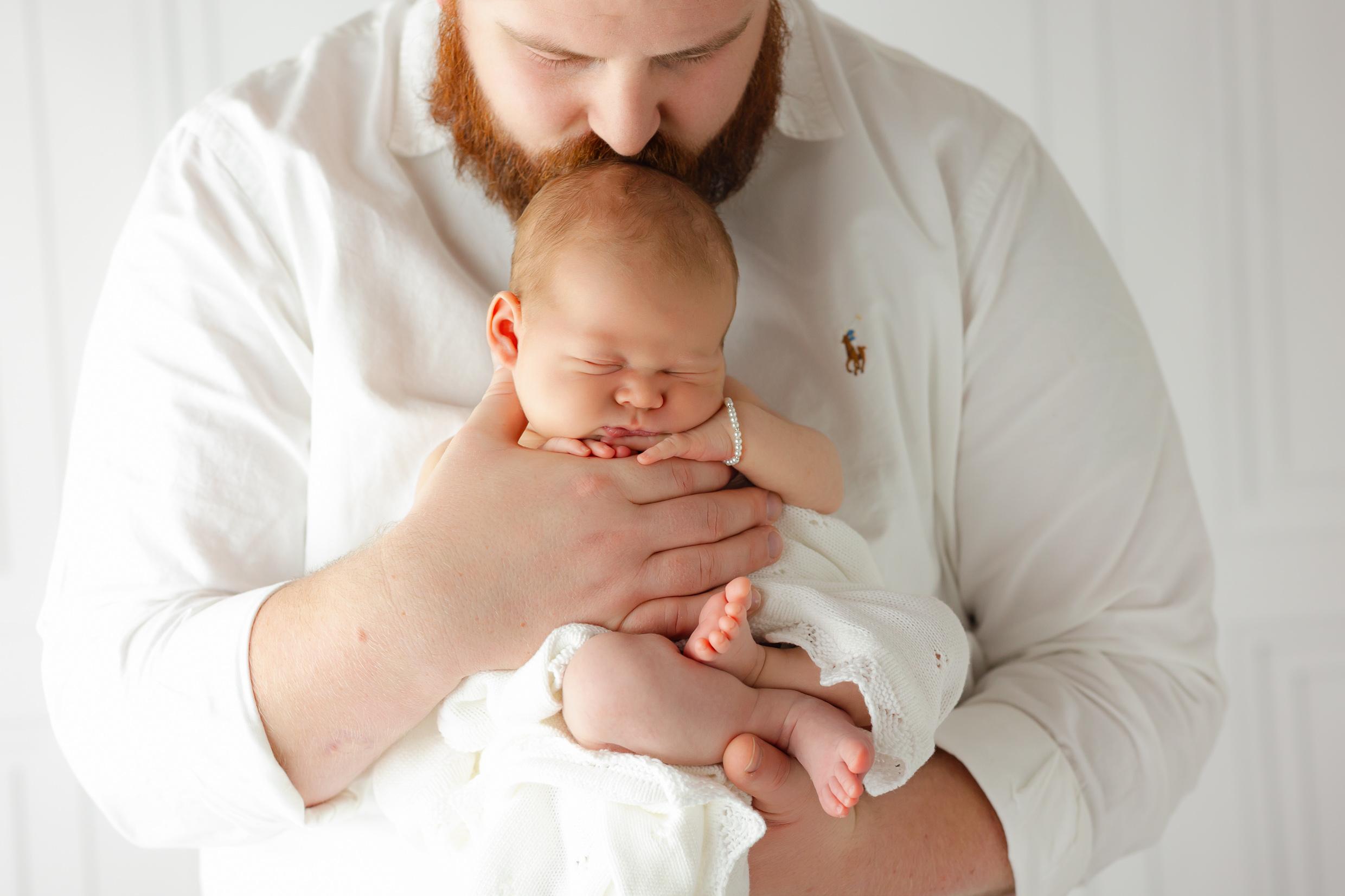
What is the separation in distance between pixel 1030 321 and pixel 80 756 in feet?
4.61

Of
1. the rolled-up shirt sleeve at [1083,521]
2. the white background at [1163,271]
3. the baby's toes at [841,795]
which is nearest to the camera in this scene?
the baby's toes at [841,795]

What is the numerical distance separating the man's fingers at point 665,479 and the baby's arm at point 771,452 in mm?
14

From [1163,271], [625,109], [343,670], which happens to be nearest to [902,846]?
[343,670]

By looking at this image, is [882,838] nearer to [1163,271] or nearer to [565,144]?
[565,144]

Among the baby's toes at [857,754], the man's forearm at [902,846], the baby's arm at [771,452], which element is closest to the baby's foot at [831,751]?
the baby's toes at [857,754]

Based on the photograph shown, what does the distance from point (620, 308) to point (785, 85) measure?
24.8 inches

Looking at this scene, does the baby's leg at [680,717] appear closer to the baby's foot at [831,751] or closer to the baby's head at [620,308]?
the baby's foot at [831,751]

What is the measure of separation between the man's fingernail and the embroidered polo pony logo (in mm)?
622

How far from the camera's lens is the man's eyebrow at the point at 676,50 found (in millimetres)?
1076

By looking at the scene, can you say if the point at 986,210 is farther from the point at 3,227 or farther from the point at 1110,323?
the point at 3,227

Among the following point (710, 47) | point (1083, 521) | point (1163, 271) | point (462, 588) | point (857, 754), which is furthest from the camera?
point (1163, 271)

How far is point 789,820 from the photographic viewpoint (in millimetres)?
1008

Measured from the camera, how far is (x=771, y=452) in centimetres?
110

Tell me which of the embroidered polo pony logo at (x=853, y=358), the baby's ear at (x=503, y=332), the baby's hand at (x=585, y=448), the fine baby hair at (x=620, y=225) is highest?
the fine baby hair at (x=620, y=225)
